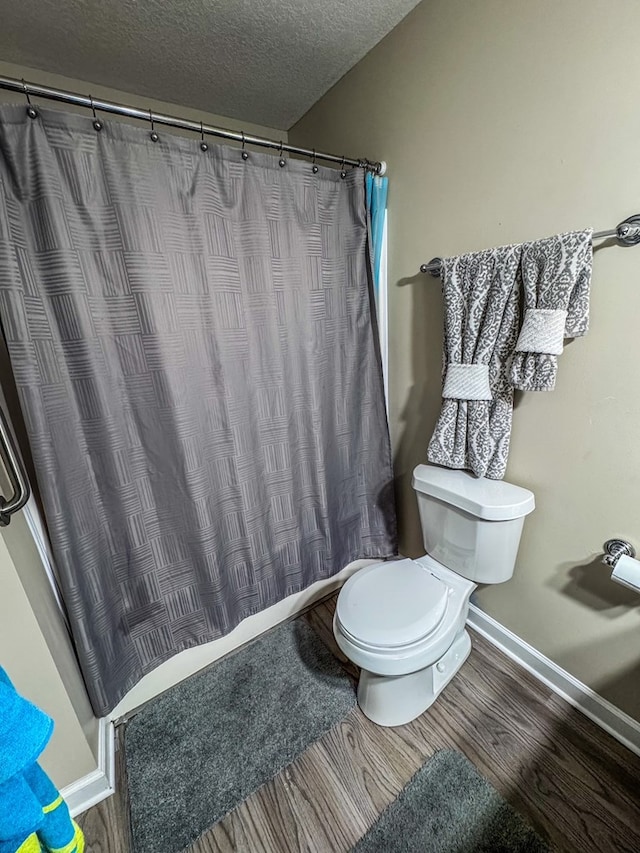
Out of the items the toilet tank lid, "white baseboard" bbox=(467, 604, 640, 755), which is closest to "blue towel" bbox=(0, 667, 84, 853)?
the toilet tank lid

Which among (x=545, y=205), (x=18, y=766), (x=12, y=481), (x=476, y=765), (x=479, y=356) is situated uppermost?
(x=545, y=205)

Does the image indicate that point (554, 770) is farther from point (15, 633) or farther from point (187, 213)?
point (187, 213)

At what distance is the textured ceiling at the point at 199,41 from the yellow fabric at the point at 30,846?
1951 millimetres

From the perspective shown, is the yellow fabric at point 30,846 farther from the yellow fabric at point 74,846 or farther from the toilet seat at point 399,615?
the toilet seat at point 399,615

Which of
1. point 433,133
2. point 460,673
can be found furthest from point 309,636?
point 433,133

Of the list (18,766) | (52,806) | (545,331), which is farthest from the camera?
(545,331)

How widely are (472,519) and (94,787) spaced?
4.68 feet

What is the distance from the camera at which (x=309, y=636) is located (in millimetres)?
1603

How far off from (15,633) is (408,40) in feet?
6.86

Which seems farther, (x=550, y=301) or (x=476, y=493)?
(x=476, y=493)

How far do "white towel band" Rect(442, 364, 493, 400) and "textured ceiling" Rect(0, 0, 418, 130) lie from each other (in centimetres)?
118

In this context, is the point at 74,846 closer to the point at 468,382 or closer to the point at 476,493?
the point at 476,493

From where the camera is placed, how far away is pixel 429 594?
1.24m

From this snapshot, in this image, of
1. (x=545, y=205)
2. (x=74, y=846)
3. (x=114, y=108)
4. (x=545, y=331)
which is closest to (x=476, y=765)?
(x=74, y=846)
